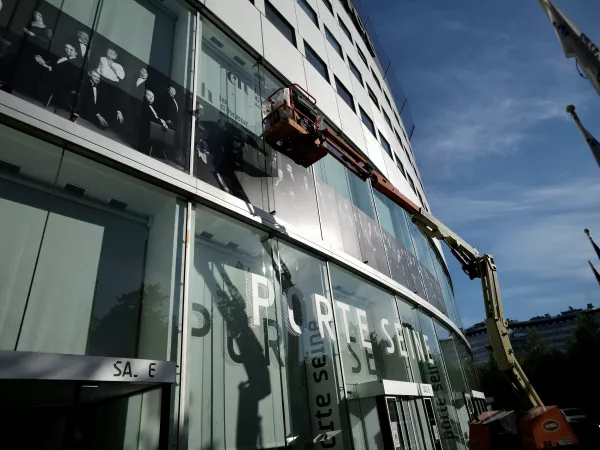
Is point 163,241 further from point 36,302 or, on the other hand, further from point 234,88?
point 234,88

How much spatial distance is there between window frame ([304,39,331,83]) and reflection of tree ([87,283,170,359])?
13.1m

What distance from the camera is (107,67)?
7121 mm

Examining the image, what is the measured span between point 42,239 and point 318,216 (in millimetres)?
7643

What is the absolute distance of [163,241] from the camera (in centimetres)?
685

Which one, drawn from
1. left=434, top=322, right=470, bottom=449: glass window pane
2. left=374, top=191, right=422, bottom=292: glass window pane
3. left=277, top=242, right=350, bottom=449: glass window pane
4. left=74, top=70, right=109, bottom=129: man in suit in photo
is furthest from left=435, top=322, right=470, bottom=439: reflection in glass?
left=74, top=70, right=109, bottom=129: man in suit in photo

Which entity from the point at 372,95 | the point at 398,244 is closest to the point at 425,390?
the point at 398,244

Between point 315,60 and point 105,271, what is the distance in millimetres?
14126

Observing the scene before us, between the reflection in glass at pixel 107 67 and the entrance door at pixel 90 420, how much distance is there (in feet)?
14.0

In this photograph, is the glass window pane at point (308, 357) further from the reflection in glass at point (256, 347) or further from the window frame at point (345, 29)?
the window frame at point (345, 29)

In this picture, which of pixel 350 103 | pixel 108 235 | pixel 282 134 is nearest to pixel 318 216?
pixel 282 134

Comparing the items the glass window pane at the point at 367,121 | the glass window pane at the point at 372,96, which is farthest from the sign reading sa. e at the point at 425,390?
the glass window pane at the point at 372,96

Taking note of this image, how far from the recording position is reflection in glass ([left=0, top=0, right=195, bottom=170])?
19.5ft

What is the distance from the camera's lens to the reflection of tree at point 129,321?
5594 millimetres

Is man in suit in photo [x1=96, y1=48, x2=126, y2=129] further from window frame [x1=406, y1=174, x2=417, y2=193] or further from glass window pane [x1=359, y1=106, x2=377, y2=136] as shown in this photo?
window frame [x1=406, y1=174, x2=417, y2=193]
